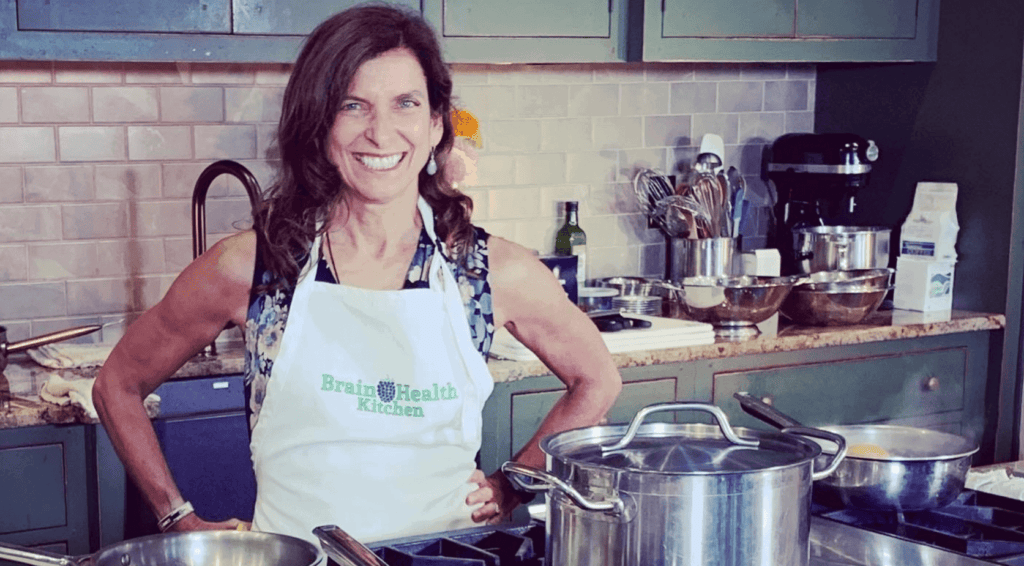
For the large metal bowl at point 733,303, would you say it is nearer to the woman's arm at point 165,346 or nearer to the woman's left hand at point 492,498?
the woman's left hand at point 492,498

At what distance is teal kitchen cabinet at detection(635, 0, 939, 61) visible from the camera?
3732 mm

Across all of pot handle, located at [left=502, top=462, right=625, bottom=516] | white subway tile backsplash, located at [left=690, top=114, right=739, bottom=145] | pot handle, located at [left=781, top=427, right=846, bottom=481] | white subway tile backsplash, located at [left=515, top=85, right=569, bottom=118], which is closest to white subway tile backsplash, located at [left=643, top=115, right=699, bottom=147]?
white subway tile backsplash, located at [left=690, top=114, right=739, bottom=145]

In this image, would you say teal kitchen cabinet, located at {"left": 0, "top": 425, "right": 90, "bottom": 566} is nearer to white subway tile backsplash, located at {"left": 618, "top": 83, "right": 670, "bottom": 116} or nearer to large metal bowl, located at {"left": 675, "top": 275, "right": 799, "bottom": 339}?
large metal bowl, located at {"left": 675, "top": 275, "right": 799, "bottom": 339}

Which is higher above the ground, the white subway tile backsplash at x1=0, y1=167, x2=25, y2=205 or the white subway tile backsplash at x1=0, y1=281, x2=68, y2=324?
the white subway tile backsplash at x1=0, y1=167, x2=25, y2=205

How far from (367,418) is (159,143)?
1.69 meters

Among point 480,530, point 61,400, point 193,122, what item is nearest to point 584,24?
point 193,122

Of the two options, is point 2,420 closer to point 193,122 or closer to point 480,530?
point 193,122

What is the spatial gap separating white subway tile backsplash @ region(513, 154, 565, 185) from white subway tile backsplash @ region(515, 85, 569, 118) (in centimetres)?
13

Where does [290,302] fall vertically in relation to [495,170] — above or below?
below

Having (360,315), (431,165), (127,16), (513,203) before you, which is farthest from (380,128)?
(513,203)

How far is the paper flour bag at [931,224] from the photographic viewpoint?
414 centimetres

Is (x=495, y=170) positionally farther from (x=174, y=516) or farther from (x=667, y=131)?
(x=174, y=516)

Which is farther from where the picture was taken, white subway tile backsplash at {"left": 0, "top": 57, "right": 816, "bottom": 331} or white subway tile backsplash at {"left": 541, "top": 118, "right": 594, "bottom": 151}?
white subway tile backsplash at {"left": 541, "top": 118, "right": 594, "bottom": 151}

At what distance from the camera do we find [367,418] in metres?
2.01
